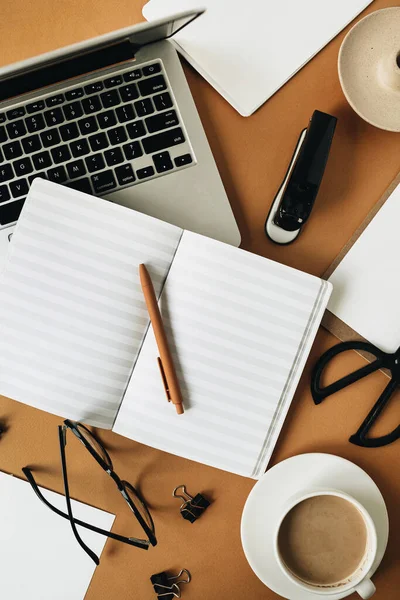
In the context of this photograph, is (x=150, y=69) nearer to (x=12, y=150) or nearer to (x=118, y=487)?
(x=12, y=150)

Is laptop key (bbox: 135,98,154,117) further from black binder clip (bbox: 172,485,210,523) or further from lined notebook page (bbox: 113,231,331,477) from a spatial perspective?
black binder clip (bbox: 172,485,210,523)

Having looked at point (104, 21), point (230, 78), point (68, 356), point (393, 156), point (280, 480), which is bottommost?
point (280, 480)

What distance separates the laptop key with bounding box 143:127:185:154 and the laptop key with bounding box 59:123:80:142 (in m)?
0.08

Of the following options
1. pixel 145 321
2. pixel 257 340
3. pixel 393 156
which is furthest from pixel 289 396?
pixel 393 156

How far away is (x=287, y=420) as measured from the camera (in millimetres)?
659

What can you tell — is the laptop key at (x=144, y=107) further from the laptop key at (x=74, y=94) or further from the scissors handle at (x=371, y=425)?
the scissors handle at (x=371, y=425)

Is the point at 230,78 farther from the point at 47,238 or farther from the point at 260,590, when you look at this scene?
the point at 260,590

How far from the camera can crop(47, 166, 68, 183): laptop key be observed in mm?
604

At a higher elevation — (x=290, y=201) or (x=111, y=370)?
(x=290, y=201)

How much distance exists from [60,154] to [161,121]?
4.9 inches

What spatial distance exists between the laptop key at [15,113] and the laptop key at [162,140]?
15 centimetres

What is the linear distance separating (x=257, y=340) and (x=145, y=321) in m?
0.13

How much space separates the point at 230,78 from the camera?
2.12 ft

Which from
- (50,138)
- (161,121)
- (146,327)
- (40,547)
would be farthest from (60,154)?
(40,547)
